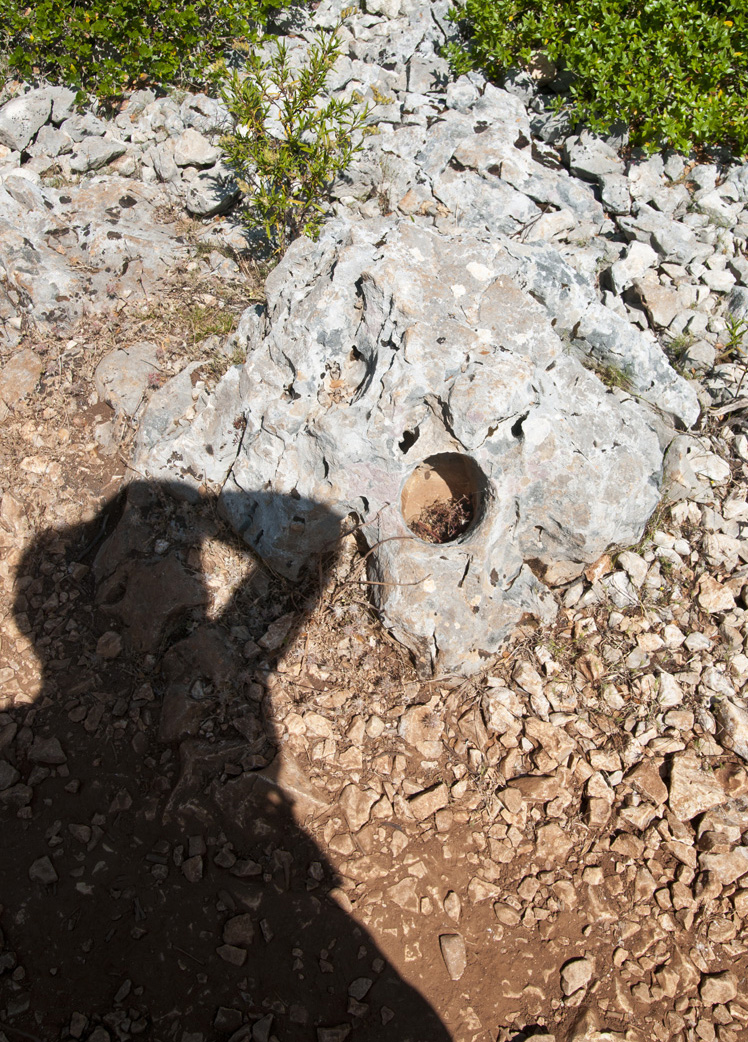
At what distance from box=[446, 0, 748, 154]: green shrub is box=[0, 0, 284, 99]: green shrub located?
232 cm

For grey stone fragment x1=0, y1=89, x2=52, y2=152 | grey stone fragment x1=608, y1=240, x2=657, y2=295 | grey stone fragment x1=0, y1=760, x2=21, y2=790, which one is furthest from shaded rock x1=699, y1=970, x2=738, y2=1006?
grey stone fragment x1=0, y1=89, x2=52, y2=152

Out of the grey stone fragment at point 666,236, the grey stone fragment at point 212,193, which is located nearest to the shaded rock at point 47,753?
the grey stone fragment at point 212,193

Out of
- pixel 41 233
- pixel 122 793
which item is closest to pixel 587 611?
pixel 122 793

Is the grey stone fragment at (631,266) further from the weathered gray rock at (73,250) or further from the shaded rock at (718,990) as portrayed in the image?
the shaded rock at (718,990)

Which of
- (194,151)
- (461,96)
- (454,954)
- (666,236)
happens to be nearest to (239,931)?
(454,954)

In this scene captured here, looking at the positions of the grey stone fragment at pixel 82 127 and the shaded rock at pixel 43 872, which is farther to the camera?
the grey stone fragment at pixel 82 127

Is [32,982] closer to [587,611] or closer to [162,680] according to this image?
[162,680]

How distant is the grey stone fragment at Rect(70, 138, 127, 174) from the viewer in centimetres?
537

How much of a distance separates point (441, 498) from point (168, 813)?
2.08 m

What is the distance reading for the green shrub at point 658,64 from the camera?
15.9 ft

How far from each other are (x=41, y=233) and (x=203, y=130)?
150 centimetres

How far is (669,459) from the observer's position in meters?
4.13

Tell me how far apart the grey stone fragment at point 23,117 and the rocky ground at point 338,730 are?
0.73 metres

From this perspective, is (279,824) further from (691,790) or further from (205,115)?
(205,115)
